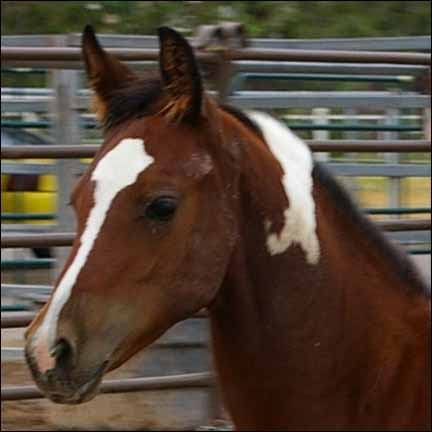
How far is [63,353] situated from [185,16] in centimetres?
966

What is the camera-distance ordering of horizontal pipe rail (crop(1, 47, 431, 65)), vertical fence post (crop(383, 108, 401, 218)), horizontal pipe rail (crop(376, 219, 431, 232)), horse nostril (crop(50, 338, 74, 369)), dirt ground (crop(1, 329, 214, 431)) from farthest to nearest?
vertical fence post (crop(383, 108, 401, 218)) < dirt ground (crop(1, 329, 214, 431)) < horizontal pipe rail (crop(376, 219, 431, 232)) < horizontal pipe rail (crop(1, 47, 431, 65)) < horse nostril (crop(50, 338, 74, 369))

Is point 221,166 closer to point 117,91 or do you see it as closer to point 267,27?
point 117,91

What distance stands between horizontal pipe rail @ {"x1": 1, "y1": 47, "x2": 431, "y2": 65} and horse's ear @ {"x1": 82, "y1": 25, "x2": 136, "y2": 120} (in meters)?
1.56

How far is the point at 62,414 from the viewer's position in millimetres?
5574

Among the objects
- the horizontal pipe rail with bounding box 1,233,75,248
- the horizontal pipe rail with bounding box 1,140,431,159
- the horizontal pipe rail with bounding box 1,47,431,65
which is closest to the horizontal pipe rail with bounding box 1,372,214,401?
the horizontal pipe rail with bounding box 1,233,75,248

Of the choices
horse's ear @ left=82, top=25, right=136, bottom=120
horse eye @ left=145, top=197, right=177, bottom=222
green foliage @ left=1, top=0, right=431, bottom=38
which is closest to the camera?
horse eye @ left=145, top=197, right=177, bottom=222

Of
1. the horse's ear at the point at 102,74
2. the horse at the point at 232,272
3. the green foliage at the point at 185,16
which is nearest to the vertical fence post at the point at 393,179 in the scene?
the green foliage at the point at 185,16

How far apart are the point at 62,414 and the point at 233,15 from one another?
7.36 meters

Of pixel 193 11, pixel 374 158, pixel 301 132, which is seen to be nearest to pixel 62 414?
pixel 301 132

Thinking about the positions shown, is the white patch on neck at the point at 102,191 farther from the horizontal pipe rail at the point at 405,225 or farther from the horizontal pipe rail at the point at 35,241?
the horizontal pipe rail at the point at 405,225

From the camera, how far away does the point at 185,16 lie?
11961mm

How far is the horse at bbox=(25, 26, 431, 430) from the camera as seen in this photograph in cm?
265

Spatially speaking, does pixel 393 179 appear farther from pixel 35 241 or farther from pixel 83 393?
pixel 83 393

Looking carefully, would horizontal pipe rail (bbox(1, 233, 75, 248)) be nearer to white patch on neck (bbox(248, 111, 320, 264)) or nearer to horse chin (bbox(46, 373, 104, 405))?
white patch on neck (bbox(248, 111, 320, 264))
